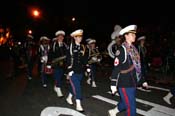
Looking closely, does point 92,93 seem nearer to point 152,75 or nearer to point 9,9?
point 152,75

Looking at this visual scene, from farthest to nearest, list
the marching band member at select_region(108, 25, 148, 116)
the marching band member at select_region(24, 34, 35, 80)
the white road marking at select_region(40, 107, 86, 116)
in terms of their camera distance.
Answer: the marching band member at select_region(24, 34, 35, 80)
the white road marking at select_region(40, 107, 86, 116)
the marching band member at select_region(108, 25, 148, 116)

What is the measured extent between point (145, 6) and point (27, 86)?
1477 centimetres

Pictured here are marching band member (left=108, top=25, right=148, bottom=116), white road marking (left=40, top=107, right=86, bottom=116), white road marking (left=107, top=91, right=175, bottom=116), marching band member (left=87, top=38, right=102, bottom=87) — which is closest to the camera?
marching band member (left=108, top=25, right=148, bottom=116)

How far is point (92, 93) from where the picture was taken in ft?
31.6

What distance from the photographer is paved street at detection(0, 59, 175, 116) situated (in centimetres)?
724

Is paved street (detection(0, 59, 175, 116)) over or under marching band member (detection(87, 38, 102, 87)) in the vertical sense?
under

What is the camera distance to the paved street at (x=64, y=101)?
7.24 m

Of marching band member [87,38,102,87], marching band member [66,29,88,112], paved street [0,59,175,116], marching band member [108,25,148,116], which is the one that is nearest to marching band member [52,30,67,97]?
paved street [0,59,175,116]

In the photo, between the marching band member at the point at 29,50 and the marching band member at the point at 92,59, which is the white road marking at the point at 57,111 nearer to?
the marching band member at the point at 92,59

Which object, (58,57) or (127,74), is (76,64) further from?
(127,74)

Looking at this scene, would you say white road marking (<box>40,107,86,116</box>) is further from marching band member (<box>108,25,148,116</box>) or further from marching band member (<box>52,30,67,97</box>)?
marching band member (<box>108,25,148,116</box>)

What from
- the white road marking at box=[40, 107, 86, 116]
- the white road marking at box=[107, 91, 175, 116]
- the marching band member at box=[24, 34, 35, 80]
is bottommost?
the white road marking at box=[107, 91, 175, 116]

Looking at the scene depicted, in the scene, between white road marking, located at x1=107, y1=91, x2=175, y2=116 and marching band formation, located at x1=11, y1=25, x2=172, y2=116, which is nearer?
marching band formation, located at x1=11, y1=25, x2=172, y2=116

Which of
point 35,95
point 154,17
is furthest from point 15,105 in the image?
point 154,17
